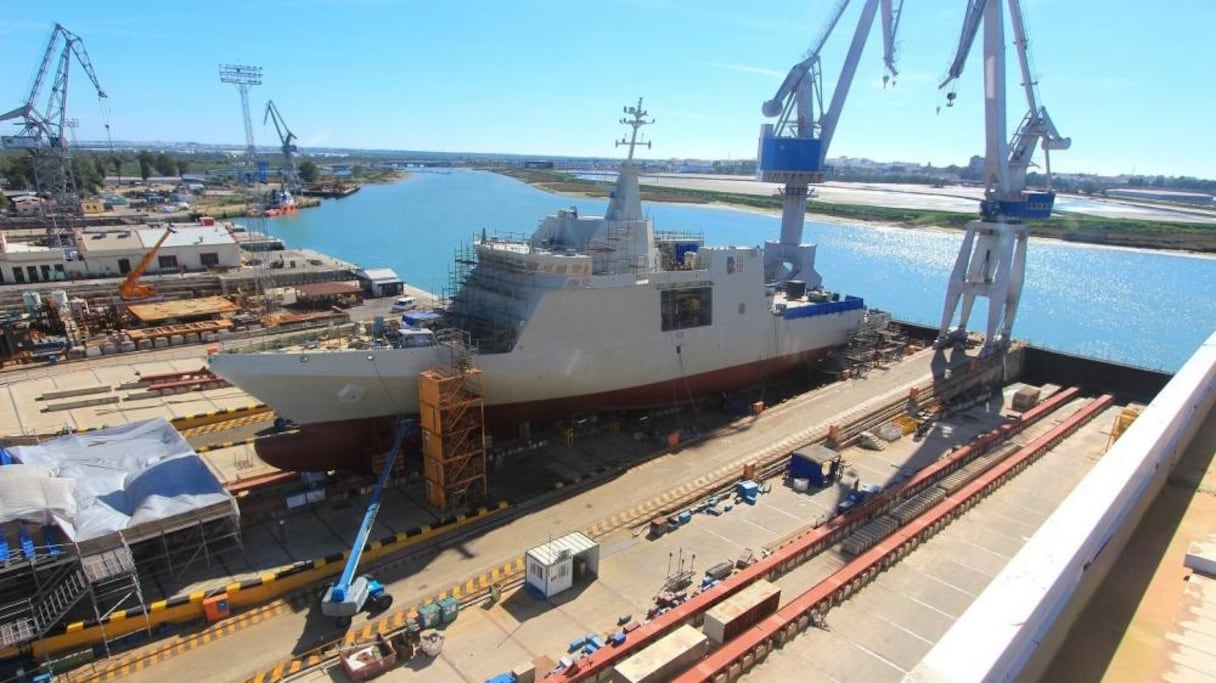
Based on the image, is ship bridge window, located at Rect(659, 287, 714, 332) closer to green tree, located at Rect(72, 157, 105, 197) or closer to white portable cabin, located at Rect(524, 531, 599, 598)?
white portable cabin, located at Rect(524, 531, 599, 598)

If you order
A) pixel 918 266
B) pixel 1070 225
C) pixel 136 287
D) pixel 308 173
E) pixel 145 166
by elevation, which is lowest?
pixel 918 266

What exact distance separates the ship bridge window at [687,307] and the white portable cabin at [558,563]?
821 cm

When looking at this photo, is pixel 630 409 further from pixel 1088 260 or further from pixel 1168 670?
pixel 1088 260

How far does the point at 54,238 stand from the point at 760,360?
161ft

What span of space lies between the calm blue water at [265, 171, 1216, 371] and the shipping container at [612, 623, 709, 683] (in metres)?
17.8

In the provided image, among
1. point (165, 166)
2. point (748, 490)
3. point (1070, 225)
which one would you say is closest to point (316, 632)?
point (748, 490)

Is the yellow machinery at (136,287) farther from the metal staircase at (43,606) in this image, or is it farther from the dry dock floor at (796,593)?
the dry dock floor at (796,593)

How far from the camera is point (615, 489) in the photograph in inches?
626

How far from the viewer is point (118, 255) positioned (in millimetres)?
38281

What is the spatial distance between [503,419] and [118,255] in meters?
34.2

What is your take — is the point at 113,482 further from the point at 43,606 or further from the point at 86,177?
the point at 86,177

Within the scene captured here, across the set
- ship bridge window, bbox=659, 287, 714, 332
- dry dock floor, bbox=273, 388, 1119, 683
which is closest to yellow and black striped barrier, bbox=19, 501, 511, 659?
dry dock floor, bbox=273, 388, 1119, 683

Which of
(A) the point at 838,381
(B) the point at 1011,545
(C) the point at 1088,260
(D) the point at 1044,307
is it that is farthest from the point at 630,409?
(C) the point at 1088,260

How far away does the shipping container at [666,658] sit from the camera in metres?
9.23
